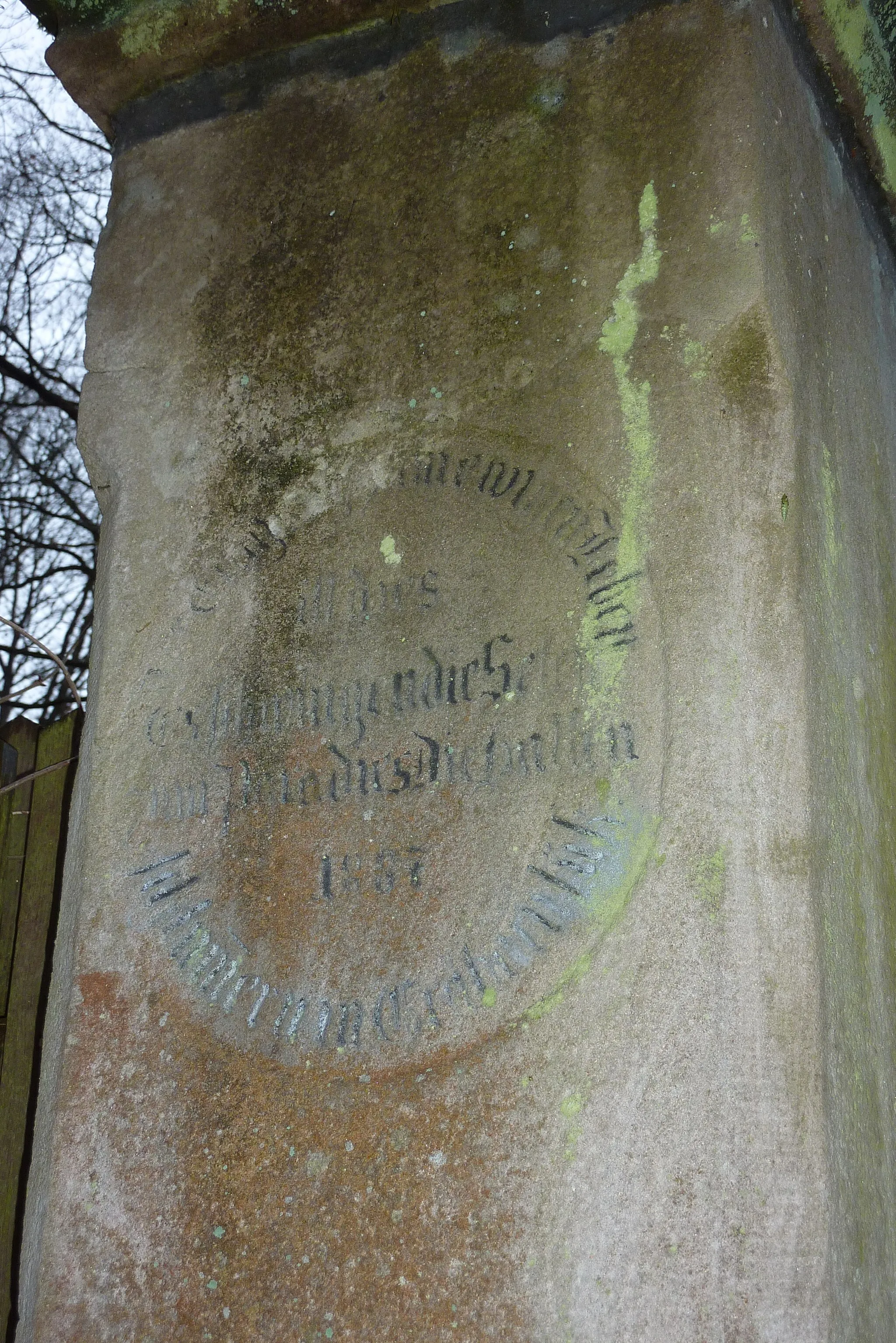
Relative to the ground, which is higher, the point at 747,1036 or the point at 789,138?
the point at 789,138

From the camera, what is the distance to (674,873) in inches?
59.4

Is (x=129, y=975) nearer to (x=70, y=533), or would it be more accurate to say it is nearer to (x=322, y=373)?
(x=322, y=373)

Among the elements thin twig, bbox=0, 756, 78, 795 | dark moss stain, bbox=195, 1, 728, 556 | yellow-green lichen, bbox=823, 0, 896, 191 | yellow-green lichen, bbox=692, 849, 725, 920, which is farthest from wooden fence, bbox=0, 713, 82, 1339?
yellow-green lichen, bbox=823, 0, 896, 191

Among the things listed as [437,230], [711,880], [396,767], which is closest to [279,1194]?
[396,767]

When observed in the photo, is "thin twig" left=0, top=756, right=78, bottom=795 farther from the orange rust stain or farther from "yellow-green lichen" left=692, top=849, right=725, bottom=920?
"yellow-green lichen" left=692, top=849, right=725, bottom=920

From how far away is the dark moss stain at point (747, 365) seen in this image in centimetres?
167

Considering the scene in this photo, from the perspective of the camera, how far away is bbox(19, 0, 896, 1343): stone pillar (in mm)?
1457

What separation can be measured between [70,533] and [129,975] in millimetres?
2911

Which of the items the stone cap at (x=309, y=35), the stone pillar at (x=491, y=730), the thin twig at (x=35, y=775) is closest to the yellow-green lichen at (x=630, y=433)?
the stone pillar at (x=491, y=730)

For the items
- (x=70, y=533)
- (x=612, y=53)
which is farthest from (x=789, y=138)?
(x=70, y=533)

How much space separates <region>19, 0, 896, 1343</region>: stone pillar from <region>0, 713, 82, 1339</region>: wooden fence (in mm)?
601

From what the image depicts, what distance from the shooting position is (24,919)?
2.48 meters

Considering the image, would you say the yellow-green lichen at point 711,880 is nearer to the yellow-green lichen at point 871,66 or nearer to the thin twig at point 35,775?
the thin twig at point 35,775

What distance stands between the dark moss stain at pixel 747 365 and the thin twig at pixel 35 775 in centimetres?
135
